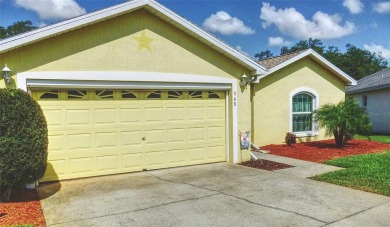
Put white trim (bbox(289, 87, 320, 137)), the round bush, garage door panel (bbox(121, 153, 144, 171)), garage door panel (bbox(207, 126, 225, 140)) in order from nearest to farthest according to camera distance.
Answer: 1. the round bush
2. garage door panel (bbox(121, 153, 144, 171))
3. garage door panel (bbox(207, 126, 225, 140))
4. white trim (bbox(289, 87, 320, 137))

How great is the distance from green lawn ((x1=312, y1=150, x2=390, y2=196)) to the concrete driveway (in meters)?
0.44

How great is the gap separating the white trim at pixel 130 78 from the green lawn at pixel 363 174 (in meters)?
3.11

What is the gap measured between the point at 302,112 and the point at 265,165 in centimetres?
640

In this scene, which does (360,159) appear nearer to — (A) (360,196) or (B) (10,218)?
(A) (360,196)

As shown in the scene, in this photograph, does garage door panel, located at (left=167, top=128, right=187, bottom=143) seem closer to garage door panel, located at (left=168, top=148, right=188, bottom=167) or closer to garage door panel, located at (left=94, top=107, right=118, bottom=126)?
garage door panel, located at (left=168, top=148, right=188, bottom=167)

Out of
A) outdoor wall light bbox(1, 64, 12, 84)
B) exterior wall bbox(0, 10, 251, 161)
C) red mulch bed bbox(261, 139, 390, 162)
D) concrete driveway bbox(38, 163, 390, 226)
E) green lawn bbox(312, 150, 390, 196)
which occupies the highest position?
exterior wall bbox(0, 10, 251, 161)

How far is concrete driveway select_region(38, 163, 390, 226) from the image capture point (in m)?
5.75

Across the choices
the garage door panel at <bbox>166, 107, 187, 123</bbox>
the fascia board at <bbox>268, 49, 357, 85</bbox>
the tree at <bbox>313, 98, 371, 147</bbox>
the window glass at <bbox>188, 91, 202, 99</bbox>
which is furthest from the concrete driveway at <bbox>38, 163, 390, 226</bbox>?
the fascia board at <bbox>268, 49, 357, 85</bbox>

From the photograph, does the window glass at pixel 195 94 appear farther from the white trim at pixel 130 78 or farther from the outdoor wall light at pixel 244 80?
the outdoor wall light at pixel 244 80

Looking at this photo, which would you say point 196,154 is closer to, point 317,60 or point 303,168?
point 303,168

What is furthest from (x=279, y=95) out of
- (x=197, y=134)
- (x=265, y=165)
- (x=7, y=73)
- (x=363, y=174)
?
(x=7, y=73)

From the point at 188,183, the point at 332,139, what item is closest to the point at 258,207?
the point at 188,183

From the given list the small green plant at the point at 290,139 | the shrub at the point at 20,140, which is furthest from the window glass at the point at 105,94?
the small green plant at the point at 290,139

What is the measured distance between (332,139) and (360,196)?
1035 cm
